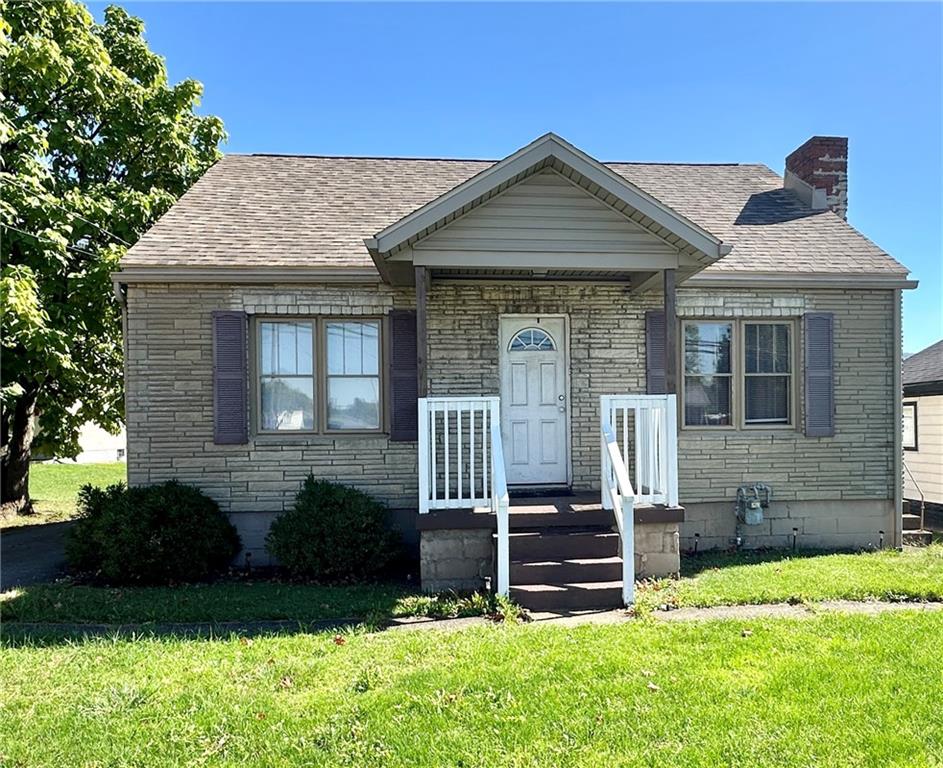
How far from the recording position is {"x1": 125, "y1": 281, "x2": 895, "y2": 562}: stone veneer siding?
7.27 m

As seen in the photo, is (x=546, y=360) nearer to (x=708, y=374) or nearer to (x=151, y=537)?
(x=708, y=374)

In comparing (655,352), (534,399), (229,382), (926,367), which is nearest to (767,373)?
(655,352)

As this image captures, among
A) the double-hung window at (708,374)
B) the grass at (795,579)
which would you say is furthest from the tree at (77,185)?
the double-hung window at (708,374)

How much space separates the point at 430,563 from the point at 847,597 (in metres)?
3.93

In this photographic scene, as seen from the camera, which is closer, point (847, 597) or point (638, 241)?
point (847, 597)

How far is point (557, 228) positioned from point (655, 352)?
2408 mm

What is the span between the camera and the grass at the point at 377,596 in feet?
17.1

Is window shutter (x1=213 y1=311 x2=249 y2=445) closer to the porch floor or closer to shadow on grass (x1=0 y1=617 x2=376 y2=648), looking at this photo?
shadow on grass (x1=0 y1=617 x2=376 y2=648)

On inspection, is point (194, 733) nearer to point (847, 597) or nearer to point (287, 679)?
point (287, 679)

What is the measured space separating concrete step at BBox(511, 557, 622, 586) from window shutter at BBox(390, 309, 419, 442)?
2.40 meters

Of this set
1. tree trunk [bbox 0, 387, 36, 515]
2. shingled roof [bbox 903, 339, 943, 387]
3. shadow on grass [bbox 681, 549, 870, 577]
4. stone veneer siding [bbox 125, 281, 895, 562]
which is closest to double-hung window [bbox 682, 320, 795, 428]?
stone veneer siding [bbox 125, 281, 895, 562]

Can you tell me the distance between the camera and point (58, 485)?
1744 centimetres

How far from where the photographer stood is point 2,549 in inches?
328

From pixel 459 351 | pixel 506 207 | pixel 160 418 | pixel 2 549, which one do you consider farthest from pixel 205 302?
pixel 2 549
